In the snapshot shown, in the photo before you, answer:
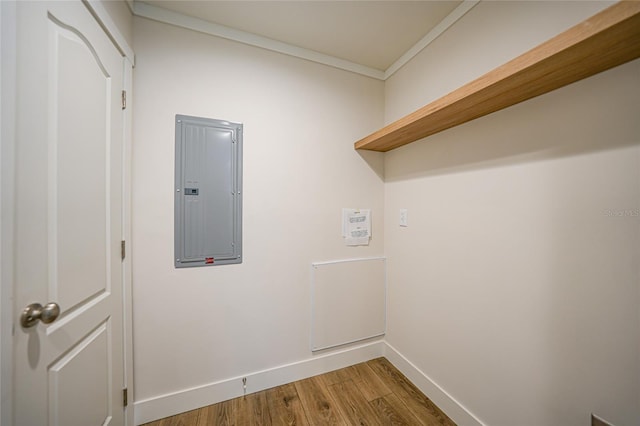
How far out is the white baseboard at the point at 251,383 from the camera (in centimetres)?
148

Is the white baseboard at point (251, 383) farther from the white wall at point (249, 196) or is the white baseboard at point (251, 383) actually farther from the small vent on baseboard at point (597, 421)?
the small vent on baseboard at point (597, 421)

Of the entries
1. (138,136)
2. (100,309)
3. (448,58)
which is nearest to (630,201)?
(448,58)

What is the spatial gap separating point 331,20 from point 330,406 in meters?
2.65

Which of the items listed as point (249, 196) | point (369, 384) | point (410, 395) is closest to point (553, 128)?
point (249, 196)

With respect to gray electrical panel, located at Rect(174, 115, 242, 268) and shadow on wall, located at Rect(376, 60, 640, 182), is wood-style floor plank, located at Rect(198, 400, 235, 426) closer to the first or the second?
gray electrical panel, located at Rect(174, 115, 242, 268)

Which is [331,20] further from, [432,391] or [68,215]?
[432,391]

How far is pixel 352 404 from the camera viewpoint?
1604 mm

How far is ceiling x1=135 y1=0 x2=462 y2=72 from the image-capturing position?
1.45m

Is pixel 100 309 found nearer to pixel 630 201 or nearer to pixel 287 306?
pixel 287 306

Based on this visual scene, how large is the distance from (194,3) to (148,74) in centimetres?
53

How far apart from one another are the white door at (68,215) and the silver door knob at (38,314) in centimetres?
1

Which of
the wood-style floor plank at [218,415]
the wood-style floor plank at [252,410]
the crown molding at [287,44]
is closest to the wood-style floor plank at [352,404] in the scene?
the wood-style floor plank at [252,410]

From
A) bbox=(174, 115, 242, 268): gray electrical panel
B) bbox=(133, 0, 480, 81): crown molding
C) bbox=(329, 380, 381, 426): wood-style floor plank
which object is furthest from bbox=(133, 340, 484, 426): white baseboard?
bbox=(133, 0, 480, 81): crown molding

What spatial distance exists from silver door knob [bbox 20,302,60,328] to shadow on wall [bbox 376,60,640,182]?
203cm
